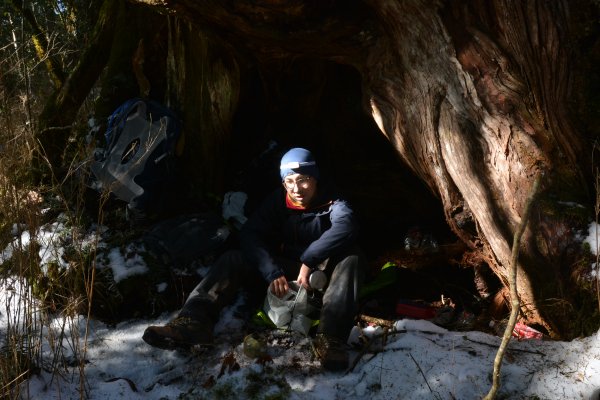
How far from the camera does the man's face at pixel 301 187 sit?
12.4 ft

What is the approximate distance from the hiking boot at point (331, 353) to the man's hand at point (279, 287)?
43 cm

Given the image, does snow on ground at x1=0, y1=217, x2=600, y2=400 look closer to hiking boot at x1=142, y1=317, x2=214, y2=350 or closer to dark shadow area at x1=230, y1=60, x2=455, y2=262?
hiking boot at x1=142, y1=317, x2=214, y2=350

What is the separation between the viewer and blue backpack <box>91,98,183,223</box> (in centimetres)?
425

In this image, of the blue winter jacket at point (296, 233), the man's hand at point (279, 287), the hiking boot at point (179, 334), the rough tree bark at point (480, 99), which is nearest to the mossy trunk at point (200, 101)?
the rough tree bark at point (480, 99)

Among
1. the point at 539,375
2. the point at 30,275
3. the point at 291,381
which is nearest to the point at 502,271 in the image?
the point at 539,375

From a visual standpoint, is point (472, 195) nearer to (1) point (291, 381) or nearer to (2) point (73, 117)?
(1) point (291, 381)

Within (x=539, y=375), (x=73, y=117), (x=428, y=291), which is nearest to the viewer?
(x=539, y=375)

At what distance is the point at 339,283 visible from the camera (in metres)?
3.59

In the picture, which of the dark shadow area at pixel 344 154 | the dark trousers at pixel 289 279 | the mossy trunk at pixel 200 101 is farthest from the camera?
the dark shadow area at pixel 344 154

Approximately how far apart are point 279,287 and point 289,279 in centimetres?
27

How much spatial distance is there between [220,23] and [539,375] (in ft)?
9.03

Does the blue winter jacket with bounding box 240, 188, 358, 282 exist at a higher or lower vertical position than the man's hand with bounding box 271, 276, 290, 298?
higher

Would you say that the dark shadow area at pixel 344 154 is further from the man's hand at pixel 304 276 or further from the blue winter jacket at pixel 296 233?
the man's hand at pixel 304 276

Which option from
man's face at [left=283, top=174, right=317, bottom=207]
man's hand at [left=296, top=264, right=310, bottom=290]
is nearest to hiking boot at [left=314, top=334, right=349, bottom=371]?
man's hand at [left=296, top=264, right=310, bottom=290]
